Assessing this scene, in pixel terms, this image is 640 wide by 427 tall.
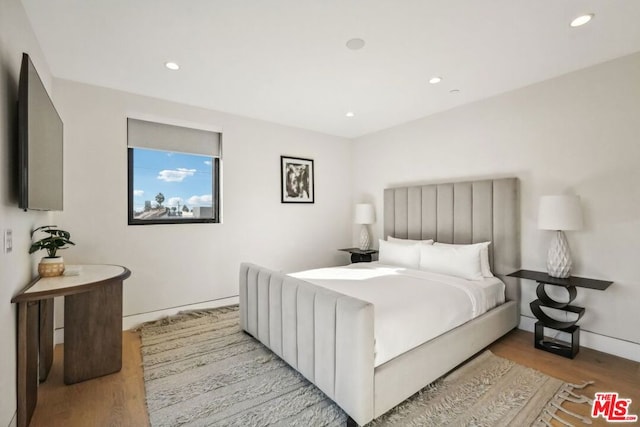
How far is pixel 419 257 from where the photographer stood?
3281 mm

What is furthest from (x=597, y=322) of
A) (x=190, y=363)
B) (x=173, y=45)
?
(x=173, y=45)

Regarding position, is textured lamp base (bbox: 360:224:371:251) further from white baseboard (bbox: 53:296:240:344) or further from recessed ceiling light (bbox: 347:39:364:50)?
recessed ceiling light (bbox: 347:39:364:50)

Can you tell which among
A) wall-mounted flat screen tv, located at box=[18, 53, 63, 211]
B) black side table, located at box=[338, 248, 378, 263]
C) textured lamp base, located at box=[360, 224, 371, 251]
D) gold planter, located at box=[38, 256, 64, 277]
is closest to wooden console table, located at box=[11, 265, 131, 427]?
gold planter, located at box=[38, 256, 64, 277]

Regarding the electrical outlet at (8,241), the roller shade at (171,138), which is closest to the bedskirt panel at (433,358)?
the electrical outlet at (8,241)

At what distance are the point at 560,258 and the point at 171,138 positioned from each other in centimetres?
412

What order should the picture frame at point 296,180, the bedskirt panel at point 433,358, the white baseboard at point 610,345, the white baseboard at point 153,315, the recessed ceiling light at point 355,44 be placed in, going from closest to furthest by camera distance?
the bedskirt panel at point 433,358 < the recessed ceiling light at point 355,44 < the white baseboard at point 610,345 < the white baseboard at point 153,315 < the picture frame at point 296,180

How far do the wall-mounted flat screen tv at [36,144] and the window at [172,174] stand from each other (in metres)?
1.00

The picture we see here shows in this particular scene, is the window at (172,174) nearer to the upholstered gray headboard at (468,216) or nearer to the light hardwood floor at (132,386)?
the light hardwood floor at (132,386)

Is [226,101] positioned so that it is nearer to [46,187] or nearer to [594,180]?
[46,187]

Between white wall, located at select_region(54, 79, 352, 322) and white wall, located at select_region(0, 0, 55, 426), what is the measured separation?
113cm

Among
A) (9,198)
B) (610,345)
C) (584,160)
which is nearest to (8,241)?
(9,198)

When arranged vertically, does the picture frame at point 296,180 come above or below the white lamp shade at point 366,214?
above

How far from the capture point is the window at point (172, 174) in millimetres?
3195

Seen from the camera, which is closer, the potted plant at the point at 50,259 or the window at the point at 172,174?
the potted plant at the point at 50,259
